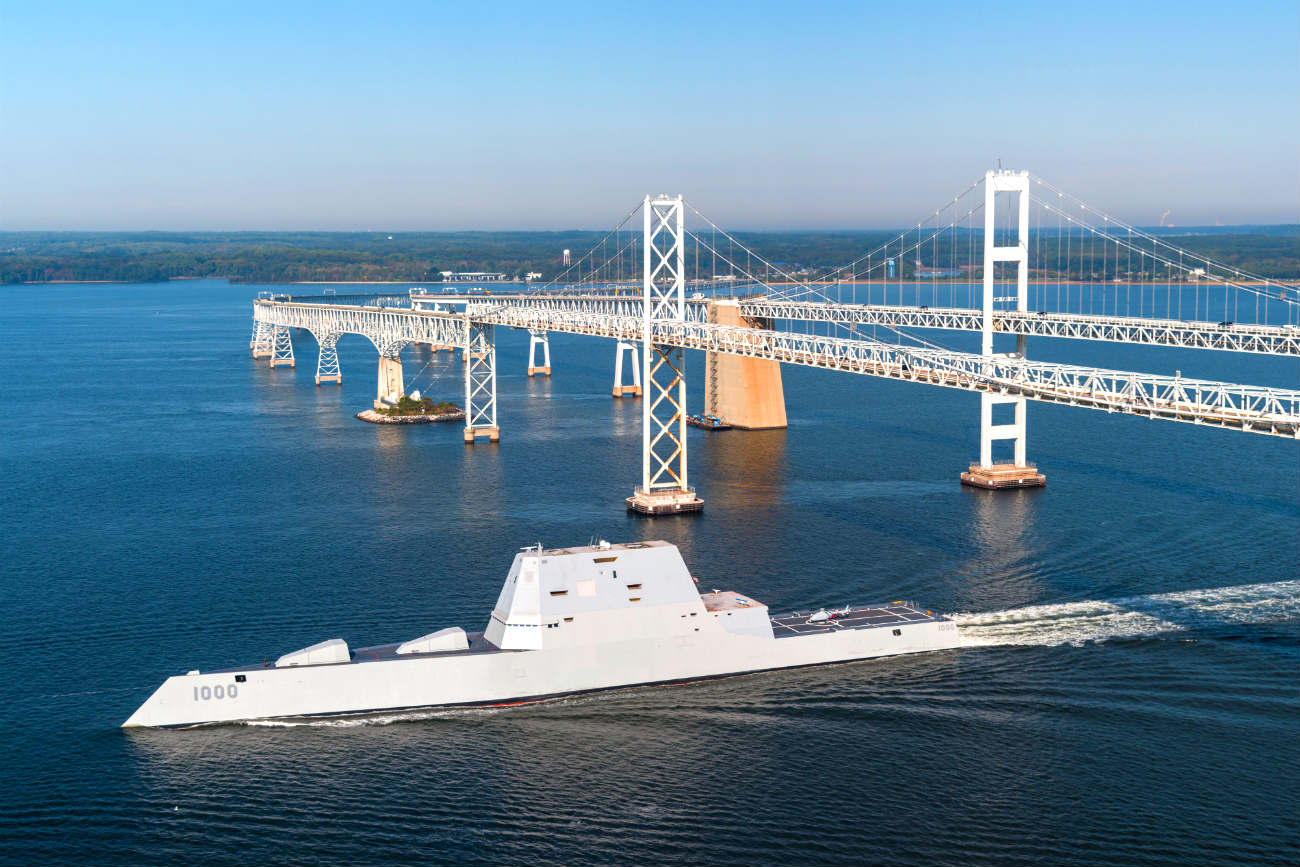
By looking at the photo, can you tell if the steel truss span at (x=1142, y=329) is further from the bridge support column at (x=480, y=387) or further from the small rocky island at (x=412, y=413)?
the small rocky island at (x=412, y=413)

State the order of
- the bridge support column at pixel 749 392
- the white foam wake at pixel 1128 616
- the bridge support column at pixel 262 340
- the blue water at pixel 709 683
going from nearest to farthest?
the blue water at pixel 709 683 < the white foam wake at pixel 1128 616 < the bridge support column at pixel 749 392 < the bridge support column at pixel 262 340

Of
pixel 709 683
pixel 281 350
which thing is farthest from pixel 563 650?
pixel 281 350

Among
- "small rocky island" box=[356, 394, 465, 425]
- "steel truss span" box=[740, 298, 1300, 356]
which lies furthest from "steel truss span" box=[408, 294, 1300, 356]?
"small rocky island" box=[356, 394, 465, 425]

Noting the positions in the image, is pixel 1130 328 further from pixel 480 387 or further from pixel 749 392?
pixel 480 387

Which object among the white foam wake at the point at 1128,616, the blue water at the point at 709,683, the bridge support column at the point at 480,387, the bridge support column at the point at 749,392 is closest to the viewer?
the blue water at the point at 709,683

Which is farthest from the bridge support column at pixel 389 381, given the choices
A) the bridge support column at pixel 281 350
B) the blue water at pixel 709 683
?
the bridge support column at pixel 281 350

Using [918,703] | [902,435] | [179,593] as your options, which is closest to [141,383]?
[902,435]
